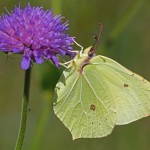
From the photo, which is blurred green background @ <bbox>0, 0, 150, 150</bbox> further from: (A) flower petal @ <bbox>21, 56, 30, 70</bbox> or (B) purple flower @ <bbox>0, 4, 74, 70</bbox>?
(A) flower petal @ <bbox>21, 56, 30, 70</bbox>

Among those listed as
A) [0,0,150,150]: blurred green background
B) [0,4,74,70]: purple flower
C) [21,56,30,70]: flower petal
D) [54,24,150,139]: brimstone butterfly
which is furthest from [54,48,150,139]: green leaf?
[0,0,150,150]: blurred green background

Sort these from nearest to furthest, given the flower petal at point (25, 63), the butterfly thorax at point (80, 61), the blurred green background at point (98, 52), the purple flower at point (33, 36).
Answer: the flower petal at point (25, 63) → the purple flower at point (33, 36) → the butterfly thorax at point (80, 61) → the blurred green background at point (98, 52)

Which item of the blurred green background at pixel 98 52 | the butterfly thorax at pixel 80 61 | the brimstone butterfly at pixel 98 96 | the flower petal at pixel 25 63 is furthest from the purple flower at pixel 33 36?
the blurred green background at pixel 98 52

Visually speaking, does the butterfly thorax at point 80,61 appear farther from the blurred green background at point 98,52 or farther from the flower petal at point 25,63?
the blurred green background at point 98,52

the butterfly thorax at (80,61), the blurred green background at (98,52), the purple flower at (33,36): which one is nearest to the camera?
the purple flower at (33,36)

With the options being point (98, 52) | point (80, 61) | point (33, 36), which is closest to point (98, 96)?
point (80, 61)

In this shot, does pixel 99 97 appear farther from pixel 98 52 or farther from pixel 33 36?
pixel 98 52

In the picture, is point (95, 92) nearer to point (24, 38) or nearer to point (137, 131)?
point (24, 38)
